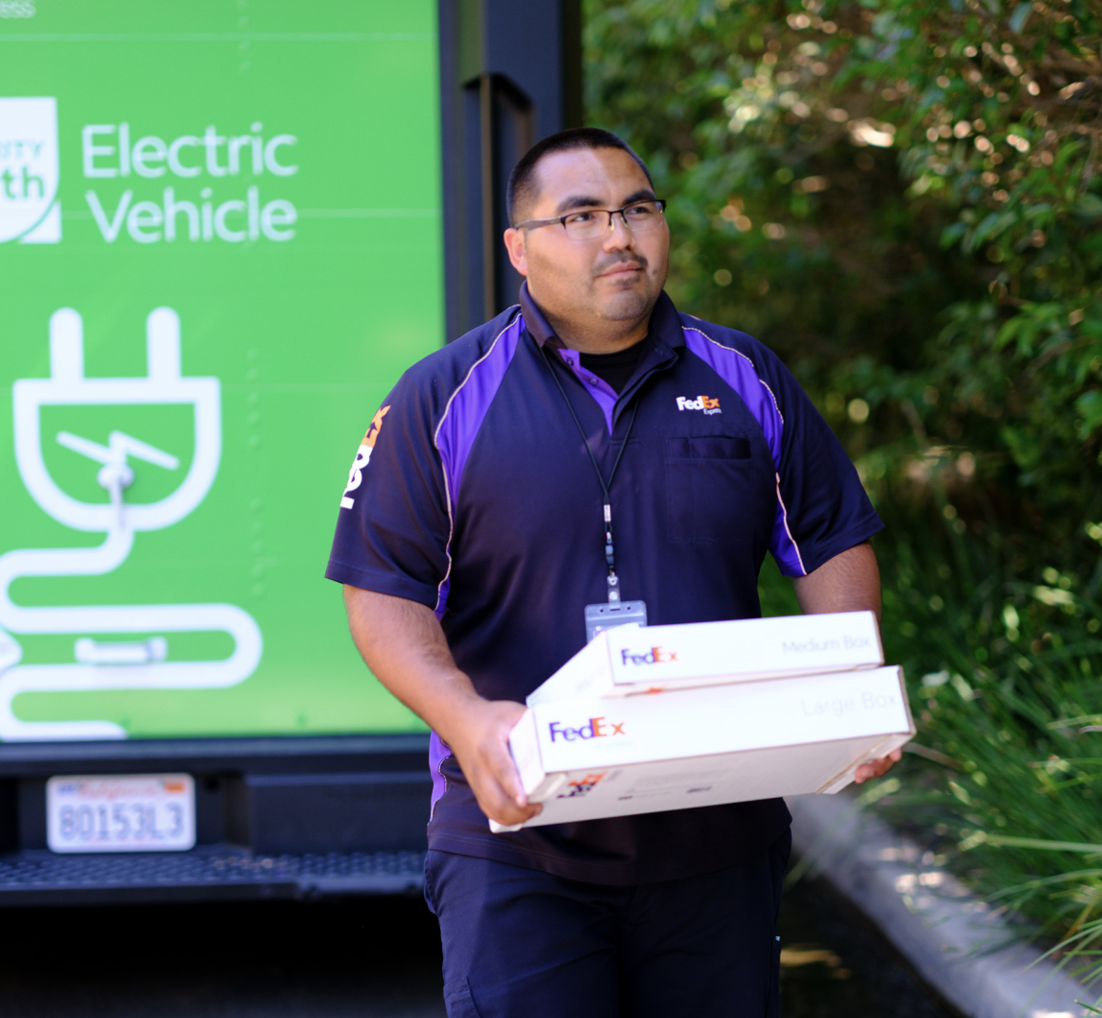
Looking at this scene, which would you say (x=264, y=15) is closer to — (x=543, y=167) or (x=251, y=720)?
(x=543, y=167)

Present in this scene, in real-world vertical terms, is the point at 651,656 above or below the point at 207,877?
above

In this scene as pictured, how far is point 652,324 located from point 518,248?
30 cm

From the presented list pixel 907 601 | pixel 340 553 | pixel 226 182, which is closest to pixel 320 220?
pixel 226 182

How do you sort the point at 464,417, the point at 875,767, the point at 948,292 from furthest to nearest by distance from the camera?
the point at 948,292 < the point at 464,417 < the point at 875,767

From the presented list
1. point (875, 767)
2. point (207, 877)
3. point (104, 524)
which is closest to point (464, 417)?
point (875, 767)

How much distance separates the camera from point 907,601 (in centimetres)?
593

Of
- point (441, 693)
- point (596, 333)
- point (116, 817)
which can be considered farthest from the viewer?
point (116, 817)

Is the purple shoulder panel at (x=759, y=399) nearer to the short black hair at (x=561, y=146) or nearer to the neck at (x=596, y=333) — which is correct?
the neck at (x=596, y=333)

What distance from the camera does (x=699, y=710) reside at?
72.9 inches

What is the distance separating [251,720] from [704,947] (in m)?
1.60

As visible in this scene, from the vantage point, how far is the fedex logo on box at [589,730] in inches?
69.4

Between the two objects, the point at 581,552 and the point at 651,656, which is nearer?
the point at 651,656

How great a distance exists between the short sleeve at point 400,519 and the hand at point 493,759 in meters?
0.31

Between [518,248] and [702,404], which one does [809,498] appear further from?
[518,248]
